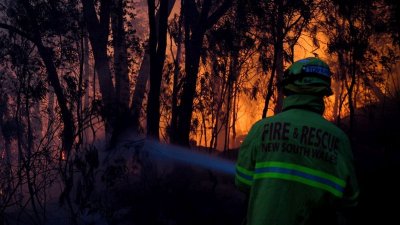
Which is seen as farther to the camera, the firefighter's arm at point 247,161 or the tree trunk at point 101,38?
the tree trunk at point 101,38

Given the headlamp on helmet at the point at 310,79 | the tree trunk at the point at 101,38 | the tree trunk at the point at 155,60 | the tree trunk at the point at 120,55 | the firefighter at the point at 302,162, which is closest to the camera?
the firefighter at the point at 302,162

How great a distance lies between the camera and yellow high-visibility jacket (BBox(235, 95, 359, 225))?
2160 millimetres

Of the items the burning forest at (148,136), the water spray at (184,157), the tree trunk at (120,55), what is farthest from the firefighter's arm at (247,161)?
the tree trunk at (120,55)

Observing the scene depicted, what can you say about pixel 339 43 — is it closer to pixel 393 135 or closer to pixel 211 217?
pixel 393 135

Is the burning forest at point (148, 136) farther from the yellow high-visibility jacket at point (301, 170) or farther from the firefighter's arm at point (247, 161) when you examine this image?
the yellow high-visibility jacket at point (301, 170)

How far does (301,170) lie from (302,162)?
0.04 meters

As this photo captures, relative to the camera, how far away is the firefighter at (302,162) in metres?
2.16

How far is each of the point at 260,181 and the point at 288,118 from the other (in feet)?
1.20

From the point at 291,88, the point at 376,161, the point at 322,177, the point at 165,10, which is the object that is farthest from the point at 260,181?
the point at 376,161

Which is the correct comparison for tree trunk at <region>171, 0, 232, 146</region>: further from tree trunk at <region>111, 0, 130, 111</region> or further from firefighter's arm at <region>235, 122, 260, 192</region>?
firefighter's arm at <region>235, 122, 260, 192</region>

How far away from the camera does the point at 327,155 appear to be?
2191 millimetres

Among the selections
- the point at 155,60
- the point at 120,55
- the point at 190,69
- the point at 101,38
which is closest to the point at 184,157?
the point at 190,69

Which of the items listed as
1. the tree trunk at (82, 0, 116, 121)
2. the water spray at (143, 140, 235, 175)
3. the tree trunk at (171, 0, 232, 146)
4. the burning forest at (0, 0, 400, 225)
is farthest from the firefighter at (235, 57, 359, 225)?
the tree trunk at (82, 0, 116, 121)

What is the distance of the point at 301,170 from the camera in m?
2.19
